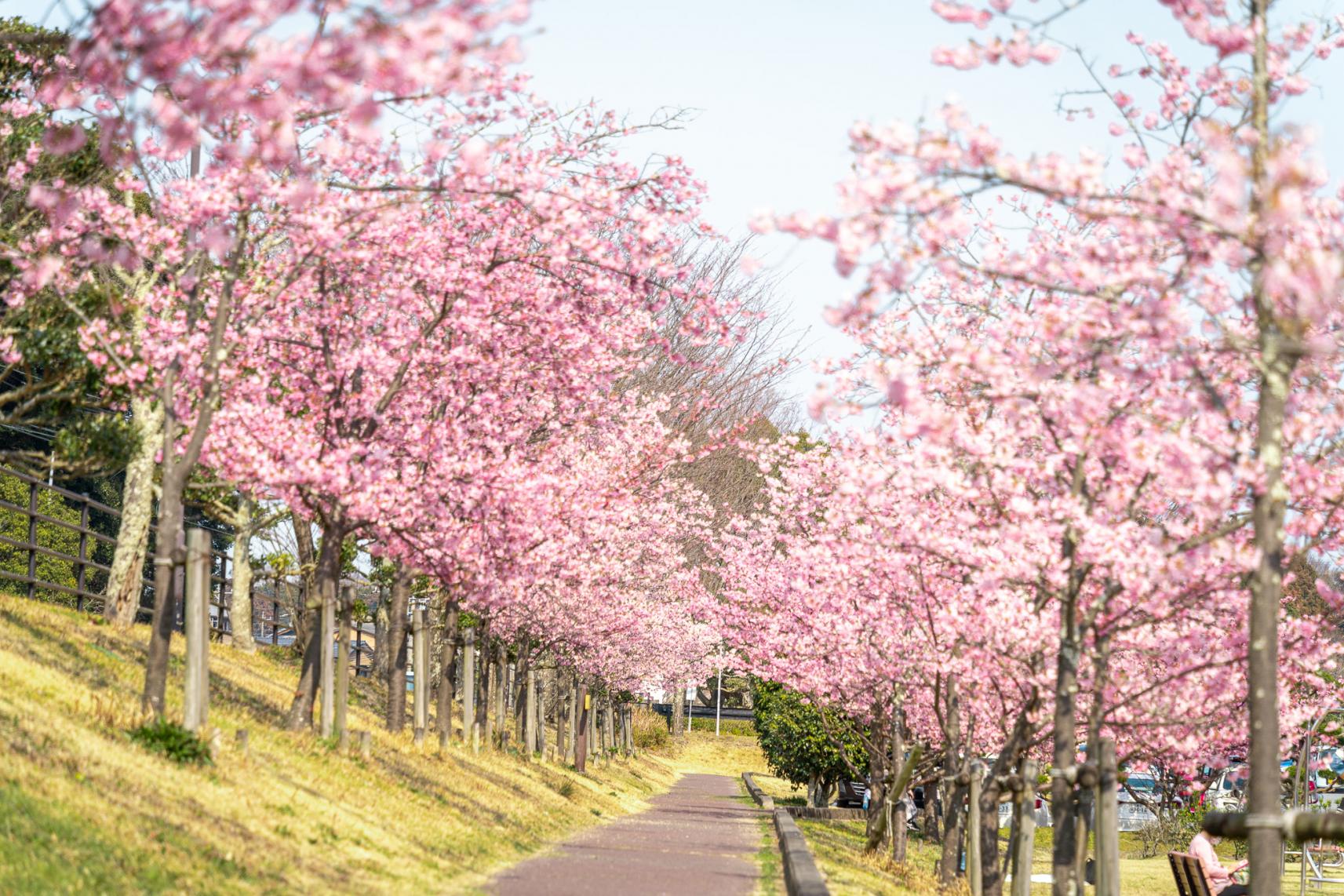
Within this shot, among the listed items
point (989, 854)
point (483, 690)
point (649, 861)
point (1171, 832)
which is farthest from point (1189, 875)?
point (1171, 832)

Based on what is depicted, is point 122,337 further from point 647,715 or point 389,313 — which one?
point 647,715

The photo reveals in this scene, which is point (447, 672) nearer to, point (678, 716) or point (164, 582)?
point (164, 582)

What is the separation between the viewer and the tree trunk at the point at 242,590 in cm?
2783

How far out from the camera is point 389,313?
1681cm

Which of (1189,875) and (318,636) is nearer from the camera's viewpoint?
(1189,875)

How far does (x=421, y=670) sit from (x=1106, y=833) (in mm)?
14325

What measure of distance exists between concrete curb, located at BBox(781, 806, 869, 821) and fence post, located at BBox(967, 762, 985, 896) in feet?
53.8

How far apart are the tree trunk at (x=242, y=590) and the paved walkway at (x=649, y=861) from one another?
8159 millimetres

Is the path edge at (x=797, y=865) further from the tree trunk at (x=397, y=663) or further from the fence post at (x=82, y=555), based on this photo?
the fence post at (x=82, y=555)

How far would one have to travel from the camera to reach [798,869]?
12727 millimetres

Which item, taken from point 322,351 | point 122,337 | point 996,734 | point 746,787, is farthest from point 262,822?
point 746,787

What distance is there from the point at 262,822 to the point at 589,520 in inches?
447

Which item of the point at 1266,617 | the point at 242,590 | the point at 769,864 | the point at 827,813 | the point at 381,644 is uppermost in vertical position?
the point at 242,590

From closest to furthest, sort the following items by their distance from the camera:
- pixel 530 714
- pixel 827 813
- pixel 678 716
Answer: pixel 530 714
pixel 827 813
pixel 678 716
